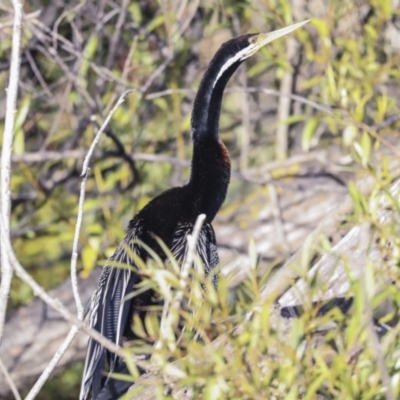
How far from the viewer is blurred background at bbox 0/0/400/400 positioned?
337 cm

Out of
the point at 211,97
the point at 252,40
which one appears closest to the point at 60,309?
the point at 211,97

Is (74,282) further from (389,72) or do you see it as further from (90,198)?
(90,198)

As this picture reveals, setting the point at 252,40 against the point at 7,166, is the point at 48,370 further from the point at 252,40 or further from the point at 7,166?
the point at 252,40

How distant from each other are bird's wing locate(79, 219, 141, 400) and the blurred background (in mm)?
1098

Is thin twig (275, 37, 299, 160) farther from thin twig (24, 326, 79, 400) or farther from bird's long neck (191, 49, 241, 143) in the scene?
thin twig (24, 326, 79, 400)

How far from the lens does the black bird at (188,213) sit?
217cm

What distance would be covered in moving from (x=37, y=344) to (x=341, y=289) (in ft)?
6.20

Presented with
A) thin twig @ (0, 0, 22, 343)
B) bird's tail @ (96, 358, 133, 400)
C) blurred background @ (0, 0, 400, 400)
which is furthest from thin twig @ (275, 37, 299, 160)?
thin twig @ (0, 0, 22, 343)

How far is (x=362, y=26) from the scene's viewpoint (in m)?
3.69

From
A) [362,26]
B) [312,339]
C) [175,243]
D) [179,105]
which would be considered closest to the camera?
[312,339]

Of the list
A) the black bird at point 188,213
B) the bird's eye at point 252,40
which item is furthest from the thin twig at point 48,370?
the bird's eye at point 252,40

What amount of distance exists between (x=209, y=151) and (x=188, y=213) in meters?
0.22

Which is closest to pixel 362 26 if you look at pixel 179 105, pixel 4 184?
pixel 179 105

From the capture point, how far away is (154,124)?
4102 millimetres
